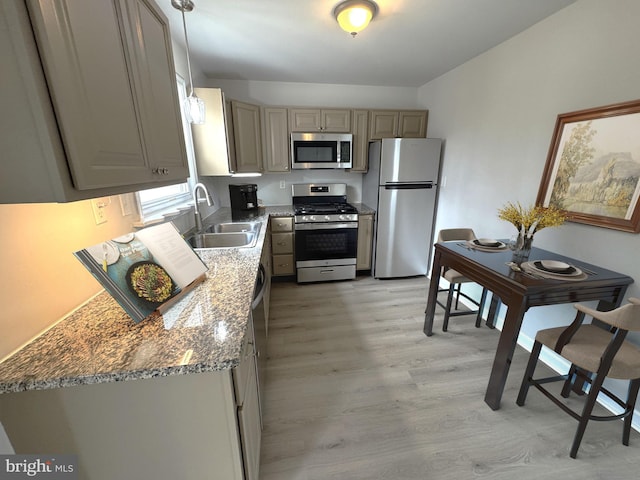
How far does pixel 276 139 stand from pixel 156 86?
6.91 ft

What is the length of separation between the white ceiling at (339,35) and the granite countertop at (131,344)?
1.89 meters

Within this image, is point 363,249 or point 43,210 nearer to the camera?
point 43,210

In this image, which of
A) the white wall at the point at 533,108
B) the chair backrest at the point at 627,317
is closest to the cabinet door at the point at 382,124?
the white wall at the point at 533,108

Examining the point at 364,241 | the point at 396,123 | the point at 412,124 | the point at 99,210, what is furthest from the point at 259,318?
the point at 412,124

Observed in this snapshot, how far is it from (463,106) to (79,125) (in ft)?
10.3

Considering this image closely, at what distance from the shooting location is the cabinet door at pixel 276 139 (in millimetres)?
3018

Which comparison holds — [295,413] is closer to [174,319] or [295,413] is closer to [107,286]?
[174,319]

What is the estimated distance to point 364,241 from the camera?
325cm

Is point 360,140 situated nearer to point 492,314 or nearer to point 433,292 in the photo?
point 433,292

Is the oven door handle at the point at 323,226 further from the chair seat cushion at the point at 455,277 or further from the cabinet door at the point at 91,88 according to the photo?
the cabinet door at the point at 91,88

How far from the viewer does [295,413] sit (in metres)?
1.55

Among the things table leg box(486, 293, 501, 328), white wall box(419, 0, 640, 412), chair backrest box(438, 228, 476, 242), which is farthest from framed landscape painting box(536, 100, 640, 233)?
table leg box(486, 293, 501, 328)

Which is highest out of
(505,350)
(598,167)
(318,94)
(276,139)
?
(318,94)

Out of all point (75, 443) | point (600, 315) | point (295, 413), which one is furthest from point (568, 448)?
point (75, 443)
